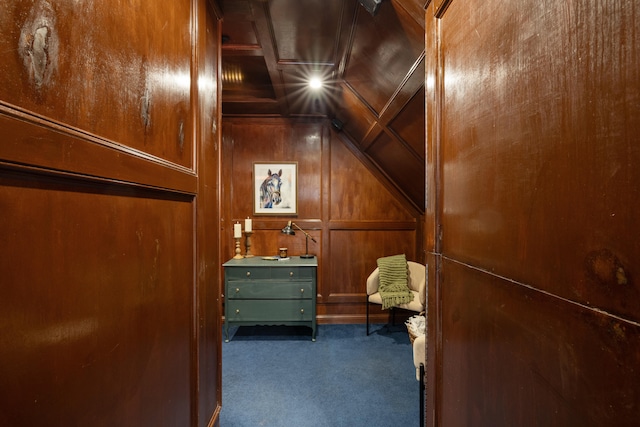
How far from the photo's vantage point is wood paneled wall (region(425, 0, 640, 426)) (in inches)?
13.6

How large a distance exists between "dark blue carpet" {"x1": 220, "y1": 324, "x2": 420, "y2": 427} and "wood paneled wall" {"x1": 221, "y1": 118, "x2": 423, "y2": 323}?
1.64 ft

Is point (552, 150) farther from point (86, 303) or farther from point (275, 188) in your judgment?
point (275, 188)

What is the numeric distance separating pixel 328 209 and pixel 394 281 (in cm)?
107

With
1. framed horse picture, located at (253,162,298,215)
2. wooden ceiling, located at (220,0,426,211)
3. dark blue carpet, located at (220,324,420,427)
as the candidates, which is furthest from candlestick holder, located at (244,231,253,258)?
wooden ceiling, located at (220,0,426,211)

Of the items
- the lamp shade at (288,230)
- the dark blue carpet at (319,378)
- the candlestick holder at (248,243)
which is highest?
the lamp shade at (288,230)

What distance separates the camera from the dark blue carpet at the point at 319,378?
72.8 inches

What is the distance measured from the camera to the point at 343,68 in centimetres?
206

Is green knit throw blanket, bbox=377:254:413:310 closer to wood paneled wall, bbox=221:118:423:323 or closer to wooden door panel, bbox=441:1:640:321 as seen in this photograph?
wood paneled wall, bbox=221:118:423:323

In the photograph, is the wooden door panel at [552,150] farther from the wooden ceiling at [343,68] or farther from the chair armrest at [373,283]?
the chair armrest at [373,283]

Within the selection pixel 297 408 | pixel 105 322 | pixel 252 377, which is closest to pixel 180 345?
pixel 105 322

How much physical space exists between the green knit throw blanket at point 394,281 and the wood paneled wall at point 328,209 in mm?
348

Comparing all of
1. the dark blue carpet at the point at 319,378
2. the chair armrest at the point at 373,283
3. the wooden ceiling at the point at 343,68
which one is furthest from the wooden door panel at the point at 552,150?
the chair armrest at the point at 373,283

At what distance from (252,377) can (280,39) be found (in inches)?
96.8

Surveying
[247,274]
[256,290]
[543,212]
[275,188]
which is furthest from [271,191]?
[543,212]
